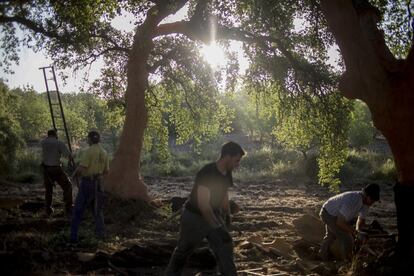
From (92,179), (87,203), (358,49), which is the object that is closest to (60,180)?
(92,179)

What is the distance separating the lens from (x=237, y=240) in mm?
10031

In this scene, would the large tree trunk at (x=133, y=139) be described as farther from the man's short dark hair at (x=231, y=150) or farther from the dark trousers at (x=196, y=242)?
the man's short dark hair at (x=231, y=150)

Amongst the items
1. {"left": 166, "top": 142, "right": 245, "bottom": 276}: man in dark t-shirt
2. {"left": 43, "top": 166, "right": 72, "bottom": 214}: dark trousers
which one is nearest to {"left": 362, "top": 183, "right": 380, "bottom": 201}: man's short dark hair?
{"left": 166, "top": 142, "right": 245, "bottom": 276}: man in dark t-shirt

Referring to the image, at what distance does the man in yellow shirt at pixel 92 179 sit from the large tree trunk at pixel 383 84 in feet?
16.3

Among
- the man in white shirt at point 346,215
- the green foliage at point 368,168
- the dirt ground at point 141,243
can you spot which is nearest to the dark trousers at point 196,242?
the dirt ground at point 141,243

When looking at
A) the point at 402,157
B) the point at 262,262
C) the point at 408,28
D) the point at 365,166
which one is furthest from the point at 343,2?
the point at 365,166

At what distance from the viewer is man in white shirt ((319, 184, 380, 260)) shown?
7723 millimetres

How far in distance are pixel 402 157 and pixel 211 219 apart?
10.8 ft

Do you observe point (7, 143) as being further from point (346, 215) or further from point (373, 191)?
point (373, 191)

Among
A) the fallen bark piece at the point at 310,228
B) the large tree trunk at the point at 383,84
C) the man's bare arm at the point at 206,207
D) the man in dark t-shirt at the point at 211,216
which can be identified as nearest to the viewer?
the man's bare arm at the point at 206,207

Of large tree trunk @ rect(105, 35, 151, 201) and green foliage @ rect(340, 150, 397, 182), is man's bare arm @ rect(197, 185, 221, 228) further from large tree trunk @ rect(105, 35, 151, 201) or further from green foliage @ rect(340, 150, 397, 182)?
green foliage @ rect(340, 150, 397, 182)

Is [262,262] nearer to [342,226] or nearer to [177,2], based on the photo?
[342,226]

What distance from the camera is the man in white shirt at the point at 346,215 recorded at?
772 cm

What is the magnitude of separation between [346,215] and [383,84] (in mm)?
2367
